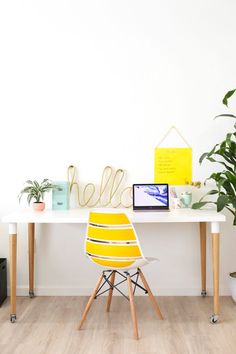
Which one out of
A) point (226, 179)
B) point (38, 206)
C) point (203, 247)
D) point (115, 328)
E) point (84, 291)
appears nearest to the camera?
point (115, 328)

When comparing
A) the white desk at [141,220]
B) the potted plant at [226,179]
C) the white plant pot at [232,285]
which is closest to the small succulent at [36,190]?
the white desk at [141,220]

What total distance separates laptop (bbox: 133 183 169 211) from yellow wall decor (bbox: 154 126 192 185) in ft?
0.62

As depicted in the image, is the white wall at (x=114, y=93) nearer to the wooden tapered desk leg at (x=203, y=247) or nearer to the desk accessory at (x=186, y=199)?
the wooden tapered desk leg at (x=203, y=247)

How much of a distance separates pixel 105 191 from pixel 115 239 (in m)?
0.83

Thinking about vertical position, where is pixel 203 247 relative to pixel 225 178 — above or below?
below

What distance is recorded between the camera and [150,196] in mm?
3396

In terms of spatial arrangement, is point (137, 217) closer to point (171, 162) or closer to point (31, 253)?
point (171, 162)

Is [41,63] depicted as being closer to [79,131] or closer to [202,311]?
[79,131]

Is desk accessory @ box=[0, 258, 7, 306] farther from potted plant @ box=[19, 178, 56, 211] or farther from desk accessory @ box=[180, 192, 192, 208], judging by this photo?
desk accessory @ box=[180, 192, 192, 208]

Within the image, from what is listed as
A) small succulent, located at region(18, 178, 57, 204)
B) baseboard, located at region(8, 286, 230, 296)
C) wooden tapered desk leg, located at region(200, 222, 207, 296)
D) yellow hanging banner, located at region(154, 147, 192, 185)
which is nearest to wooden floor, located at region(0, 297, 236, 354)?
baseboard, located at region(8, 286, 230, 296)

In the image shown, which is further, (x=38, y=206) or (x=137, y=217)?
(x=38, y=206)

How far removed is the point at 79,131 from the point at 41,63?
0.60 meters

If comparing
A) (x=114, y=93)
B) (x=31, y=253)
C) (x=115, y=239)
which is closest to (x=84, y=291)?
(x=31, y=253)

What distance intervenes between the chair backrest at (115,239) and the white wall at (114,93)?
0.79 m
